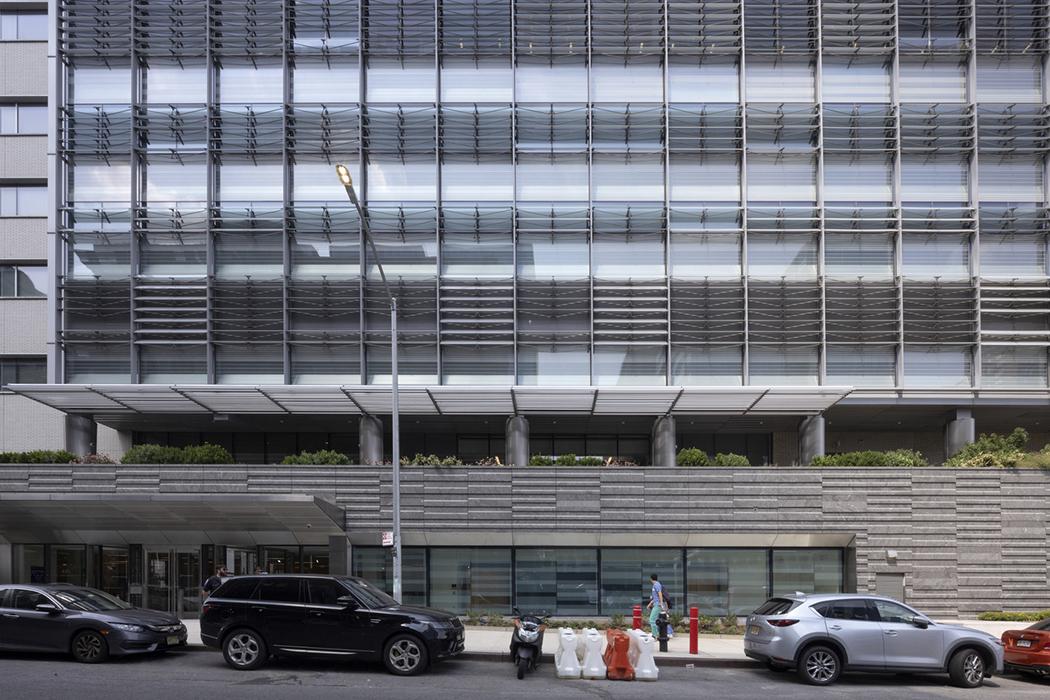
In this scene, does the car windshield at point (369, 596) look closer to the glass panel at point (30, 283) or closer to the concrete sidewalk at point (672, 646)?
the concrete sidewalk at point (672, 646)

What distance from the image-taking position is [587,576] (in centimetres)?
2895

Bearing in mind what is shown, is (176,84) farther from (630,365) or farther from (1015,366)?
(1015,366)

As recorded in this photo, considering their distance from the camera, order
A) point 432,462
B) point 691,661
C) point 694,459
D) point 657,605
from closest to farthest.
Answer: point 691,661 < point 657,605 < point 432,462 < point 694,459

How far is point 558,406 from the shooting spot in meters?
31.5

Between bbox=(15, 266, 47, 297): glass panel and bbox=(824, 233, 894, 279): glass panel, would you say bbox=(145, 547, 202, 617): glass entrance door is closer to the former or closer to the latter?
bbox=(15, 266, 47, 297): glass panel

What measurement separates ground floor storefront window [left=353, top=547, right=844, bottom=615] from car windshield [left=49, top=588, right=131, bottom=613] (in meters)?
10.3

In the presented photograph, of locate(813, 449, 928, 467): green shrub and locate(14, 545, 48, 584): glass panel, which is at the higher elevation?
locate(813, 449, 928, 467): green shrub

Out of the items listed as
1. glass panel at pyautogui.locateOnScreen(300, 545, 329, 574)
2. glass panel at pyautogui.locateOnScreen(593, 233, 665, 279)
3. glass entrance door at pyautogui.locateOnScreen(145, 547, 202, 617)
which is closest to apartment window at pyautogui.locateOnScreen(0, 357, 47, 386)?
glass entrance door at pyautogui.locateOnScreen(145, 547, 202, 617)

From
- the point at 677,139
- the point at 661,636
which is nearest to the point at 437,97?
the point at 677,139

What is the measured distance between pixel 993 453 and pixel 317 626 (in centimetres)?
2207

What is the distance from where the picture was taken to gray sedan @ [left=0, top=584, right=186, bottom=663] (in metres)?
17.9

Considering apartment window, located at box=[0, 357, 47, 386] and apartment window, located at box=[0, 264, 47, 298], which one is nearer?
apartment window, located at box=[0, 357, 47, 386]

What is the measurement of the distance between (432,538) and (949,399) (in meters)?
17.6

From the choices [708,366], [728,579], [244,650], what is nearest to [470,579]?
[728,579]
